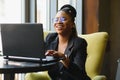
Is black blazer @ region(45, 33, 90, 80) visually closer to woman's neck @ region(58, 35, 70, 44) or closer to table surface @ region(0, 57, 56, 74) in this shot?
woman's neck @ region(58, 35, 70, 44)

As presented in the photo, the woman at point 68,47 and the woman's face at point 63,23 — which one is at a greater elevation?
the woman's face at point 63,23

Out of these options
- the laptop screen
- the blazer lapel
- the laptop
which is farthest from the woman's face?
the laptop screen

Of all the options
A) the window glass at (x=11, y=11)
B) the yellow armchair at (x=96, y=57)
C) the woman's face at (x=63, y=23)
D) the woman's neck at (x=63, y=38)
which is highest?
the window glass at (x=11, y=11)

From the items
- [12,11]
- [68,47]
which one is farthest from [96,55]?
[12,11]

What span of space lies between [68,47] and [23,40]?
1.73ft

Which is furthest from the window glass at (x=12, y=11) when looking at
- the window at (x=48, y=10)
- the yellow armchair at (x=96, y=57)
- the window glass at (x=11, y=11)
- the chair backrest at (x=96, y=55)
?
the chair backrest at (x=96, y=55)

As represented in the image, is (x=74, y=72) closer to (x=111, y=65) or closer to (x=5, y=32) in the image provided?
(x=5, y=32)

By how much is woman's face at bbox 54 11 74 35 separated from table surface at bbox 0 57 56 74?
454 mm

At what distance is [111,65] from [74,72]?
177cm

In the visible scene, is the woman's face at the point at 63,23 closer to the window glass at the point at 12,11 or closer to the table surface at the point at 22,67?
the table surface at the point at 22,67

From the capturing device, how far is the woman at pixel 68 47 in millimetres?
2129

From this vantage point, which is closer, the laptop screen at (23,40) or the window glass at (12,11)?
the laptop screen at (23,40)

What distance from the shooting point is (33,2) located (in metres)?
3.47

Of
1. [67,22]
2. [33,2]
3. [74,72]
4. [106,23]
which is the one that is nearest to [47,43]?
[67,22]
